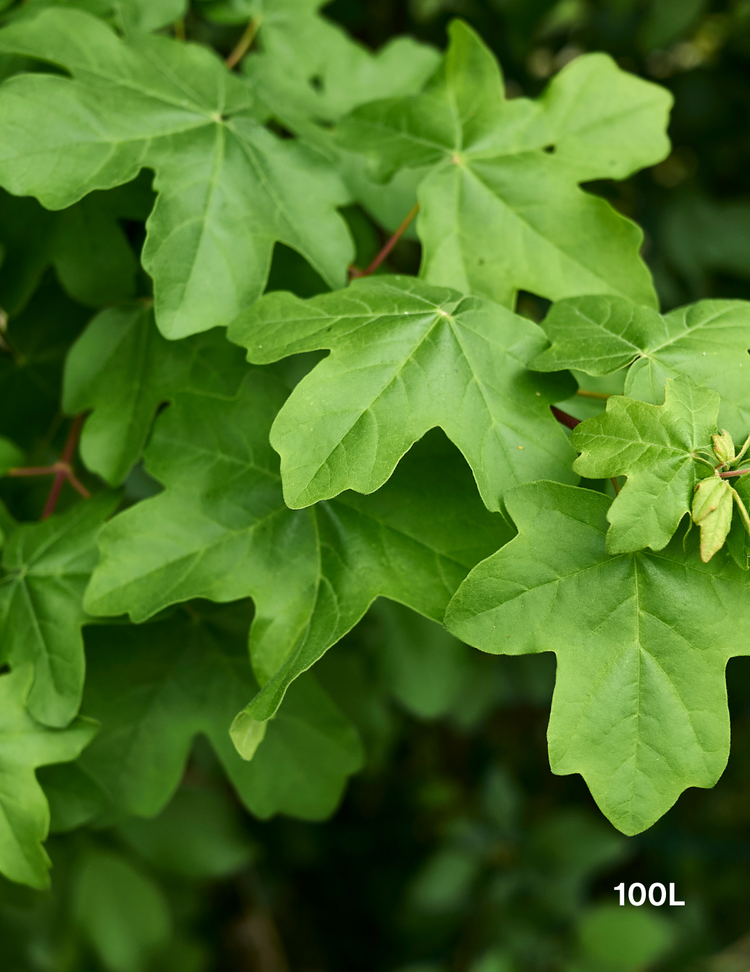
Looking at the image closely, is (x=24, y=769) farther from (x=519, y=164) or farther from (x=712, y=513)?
(x=519, y=164)

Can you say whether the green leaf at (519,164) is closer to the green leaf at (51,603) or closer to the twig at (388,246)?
the twig at (388,246)

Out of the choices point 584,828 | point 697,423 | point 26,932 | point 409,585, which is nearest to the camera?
point 697,423

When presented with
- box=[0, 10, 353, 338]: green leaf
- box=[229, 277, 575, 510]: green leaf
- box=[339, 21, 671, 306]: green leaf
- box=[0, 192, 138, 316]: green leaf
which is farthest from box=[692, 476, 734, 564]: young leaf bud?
box=[0, 192, 138, 316]: green leaf

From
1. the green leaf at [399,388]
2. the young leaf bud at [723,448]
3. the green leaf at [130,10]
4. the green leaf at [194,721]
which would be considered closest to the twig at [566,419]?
the green leaf at [399,388]

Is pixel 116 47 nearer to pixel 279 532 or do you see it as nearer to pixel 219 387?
pixel 219 387

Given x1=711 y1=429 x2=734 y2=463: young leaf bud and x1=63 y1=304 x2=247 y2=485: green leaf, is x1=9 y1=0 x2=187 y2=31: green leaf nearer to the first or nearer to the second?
x1=63 y1=304 x2=247 y2=485: green leaf

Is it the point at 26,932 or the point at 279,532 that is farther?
the point at 26,932

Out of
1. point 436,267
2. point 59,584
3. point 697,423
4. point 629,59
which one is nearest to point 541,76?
point 629,59
